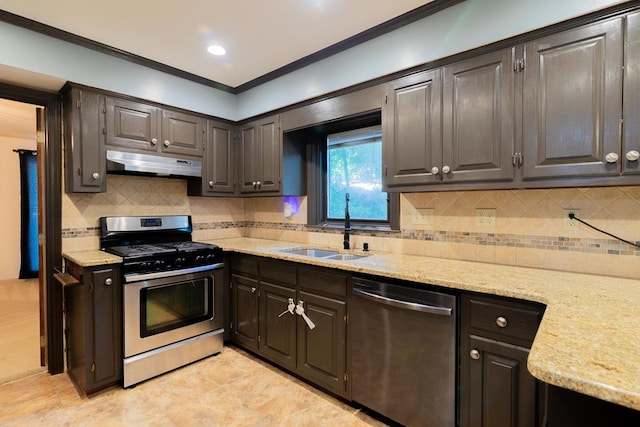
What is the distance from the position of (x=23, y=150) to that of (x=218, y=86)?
4101mm

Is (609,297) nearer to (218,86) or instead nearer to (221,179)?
(221,179)

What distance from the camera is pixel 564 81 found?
1624mm

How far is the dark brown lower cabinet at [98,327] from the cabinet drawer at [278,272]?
101 cm

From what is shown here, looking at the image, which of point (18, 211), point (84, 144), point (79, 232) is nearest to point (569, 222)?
point (84, 144)

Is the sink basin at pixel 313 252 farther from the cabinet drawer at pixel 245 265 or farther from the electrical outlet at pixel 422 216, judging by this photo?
the electrical outlet at pixel 422 216

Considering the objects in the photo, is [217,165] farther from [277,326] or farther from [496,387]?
[496,387]

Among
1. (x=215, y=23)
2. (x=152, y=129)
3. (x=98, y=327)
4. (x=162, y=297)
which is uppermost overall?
(x=215, y=23)

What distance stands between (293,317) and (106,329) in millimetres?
1279

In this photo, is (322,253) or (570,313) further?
(322,253)

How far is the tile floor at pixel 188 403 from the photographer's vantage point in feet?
6.59

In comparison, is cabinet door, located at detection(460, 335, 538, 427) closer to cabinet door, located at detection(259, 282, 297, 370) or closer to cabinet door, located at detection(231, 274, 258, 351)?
cabinet door, located at detection(259, 282, 297, 370)

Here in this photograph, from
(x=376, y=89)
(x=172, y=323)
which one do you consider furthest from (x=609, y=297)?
(x=172, y=323)

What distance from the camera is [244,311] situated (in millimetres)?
2863

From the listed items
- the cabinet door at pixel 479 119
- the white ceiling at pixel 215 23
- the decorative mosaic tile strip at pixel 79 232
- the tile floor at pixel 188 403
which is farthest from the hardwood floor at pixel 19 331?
the cabinet door at pixel 479 119
